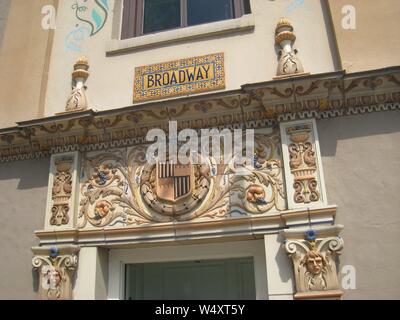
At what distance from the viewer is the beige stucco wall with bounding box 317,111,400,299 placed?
3.66 meters

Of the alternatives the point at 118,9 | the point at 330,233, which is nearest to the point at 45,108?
the point at 118,9

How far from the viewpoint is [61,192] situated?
4.69m

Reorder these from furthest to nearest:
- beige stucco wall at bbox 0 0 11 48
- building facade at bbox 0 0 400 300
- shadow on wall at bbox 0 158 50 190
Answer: beige stucco wall at bbox 0 0 11 48, shadow on wall at bbox 0 158 50 190, building facade at bbox 0 0 400 300

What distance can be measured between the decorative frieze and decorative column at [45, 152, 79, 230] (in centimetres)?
232

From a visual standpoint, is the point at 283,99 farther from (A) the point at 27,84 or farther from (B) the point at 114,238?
(A) the point at 27,84

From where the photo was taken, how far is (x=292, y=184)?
405 cm

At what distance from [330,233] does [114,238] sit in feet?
7.12

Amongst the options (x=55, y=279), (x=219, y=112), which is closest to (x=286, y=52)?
(x=219, y=112)

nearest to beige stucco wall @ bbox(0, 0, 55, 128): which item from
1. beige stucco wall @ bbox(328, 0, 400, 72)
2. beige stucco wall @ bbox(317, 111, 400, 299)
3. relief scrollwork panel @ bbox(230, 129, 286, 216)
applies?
relief scrollwork panel @ bbox(230, 129, 286, 216)

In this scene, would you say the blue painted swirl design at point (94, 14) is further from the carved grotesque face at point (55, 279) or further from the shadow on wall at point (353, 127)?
the shadow on wall at point (353, 127)

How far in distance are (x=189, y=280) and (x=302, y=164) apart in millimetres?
1963

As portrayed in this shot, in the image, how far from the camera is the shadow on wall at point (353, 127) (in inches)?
160

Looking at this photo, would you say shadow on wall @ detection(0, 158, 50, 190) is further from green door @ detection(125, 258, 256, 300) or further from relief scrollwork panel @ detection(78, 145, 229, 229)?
green door @ detection(125, 258, 256, 300)
